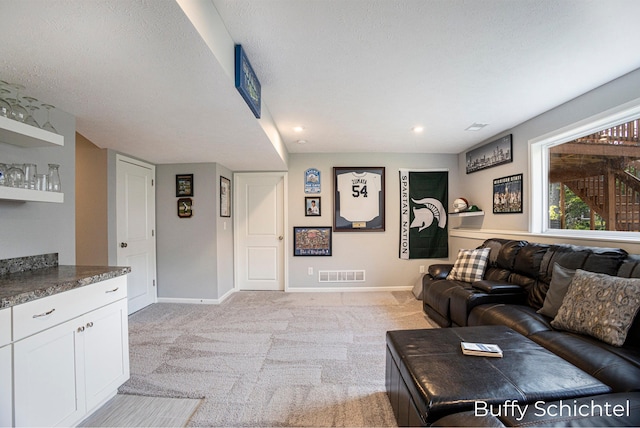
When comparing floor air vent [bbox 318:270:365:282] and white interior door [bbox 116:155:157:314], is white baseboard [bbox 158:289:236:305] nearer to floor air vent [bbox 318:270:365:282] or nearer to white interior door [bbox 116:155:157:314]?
white interior door [bbox 116:155:157:314]

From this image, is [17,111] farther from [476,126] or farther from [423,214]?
[423,214]

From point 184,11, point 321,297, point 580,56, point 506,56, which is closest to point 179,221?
point 321,297

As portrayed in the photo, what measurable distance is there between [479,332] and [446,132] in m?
2.59

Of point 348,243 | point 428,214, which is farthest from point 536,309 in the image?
point 348,243

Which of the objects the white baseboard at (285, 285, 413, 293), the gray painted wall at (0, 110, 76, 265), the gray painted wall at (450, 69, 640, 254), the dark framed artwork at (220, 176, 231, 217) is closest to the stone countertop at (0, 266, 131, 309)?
the gray painted wall at (0, 110, 76, 265)

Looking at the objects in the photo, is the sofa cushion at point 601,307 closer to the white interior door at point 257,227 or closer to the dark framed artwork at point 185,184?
the white interior door at point 257,227

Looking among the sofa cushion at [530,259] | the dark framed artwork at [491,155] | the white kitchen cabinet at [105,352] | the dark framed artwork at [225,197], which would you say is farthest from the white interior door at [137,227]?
the dark framed artwork at [491,155]

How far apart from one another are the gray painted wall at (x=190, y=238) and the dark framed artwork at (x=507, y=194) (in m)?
3.95

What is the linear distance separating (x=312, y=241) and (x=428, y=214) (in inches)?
79.7

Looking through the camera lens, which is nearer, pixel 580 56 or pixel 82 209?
pixel 580 56

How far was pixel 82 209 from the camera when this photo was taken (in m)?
3.12

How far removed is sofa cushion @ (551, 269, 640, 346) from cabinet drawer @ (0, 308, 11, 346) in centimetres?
309

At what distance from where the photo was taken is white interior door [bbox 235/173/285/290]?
14.6 feet

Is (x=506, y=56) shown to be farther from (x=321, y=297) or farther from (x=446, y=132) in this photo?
(x=321, y=297)
